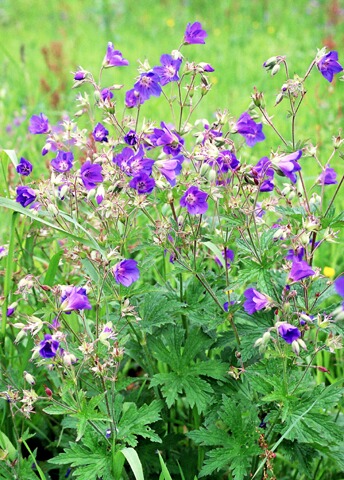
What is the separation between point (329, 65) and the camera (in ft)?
5.17

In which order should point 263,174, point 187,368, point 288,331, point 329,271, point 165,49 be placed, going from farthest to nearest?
point 165,49 → point 329,271 → point 187,368 → point 263,174 → point 288,331

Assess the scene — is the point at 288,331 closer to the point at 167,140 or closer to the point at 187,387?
the point at 187,387

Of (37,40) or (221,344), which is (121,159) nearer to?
(221,344)

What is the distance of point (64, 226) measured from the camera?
167 centimetres

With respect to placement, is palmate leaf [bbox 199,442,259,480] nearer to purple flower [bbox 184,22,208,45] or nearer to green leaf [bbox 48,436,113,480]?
green leaf [bbox 48,436,113,480]

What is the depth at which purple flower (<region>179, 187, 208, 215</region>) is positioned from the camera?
1.48 m

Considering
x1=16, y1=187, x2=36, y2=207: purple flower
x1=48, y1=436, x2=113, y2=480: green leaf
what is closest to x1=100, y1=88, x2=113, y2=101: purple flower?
x1=16, y1=187, x2=36, y2=207: purple flower

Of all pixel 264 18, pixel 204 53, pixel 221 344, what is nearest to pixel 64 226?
pixel 221 344

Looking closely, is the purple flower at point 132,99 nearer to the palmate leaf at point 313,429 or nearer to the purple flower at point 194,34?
the purple flower at point 194,34

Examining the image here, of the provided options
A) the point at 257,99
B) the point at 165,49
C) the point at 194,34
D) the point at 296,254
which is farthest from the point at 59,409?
the point at 165,49

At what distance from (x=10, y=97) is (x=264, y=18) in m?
3.16

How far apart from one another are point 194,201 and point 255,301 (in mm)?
278

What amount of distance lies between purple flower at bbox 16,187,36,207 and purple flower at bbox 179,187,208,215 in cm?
36

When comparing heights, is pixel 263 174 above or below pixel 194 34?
below
